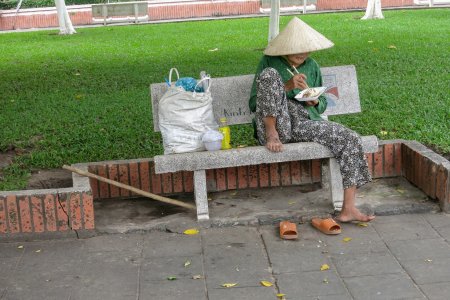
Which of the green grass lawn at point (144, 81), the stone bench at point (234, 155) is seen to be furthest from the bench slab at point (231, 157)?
the green grass lawn at point (144, 81)

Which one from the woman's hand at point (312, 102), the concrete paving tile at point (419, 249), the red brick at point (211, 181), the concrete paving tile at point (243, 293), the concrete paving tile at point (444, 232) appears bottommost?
the concrete paving tile at point (243, 293)

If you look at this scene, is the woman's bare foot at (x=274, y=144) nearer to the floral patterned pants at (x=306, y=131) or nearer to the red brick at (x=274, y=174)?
the floral patterned pants at (x=306, y=131)

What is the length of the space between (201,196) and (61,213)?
3.20 feet

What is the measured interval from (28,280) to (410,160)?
120 inches

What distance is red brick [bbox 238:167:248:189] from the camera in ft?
20.1

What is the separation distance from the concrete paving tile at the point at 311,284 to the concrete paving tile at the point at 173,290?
46 cm

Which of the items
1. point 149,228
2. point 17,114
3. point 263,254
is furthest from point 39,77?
point 263,254

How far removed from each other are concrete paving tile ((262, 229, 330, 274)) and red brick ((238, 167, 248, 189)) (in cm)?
96

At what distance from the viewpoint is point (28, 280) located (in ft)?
15.1

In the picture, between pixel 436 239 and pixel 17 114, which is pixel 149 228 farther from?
pixel 17 114

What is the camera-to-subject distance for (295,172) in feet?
20.2

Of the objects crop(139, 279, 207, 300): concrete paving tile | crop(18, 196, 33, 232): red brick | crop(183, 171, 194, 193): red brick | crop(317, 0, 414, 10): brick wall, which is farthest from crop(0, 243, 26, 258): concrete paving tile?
crop(317, 0, 414, 10): brick wall

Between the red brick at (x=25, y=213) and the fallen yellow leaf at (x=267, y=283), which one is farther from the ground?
the red brick at (x=25, y=213)

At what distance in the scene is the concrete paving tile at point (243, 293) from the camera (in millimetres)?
4262
